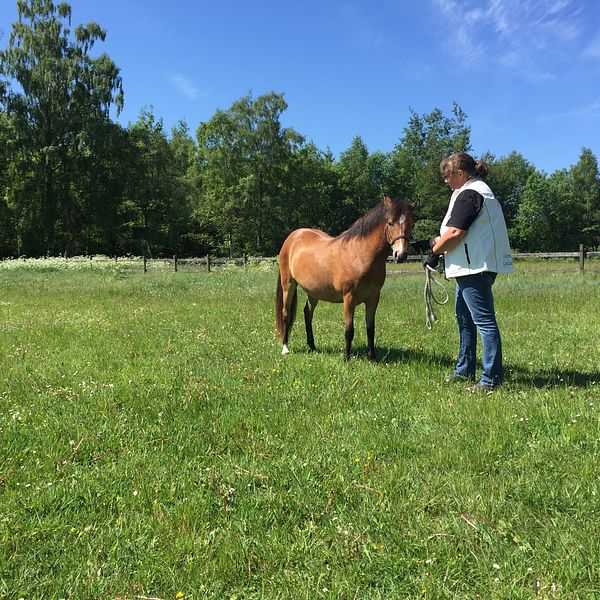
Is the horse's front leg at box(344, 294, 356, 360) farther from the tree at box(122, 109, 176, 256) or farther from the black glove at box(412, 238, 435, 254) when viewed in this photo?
the tree at box(122, 109, 176, 256)

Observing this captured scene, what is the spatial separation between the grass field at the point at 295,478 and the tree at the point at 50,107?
41049mm

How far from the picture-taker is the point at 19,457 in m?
3.30

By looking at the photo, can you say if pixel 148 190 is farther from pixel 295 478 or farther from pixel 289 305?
pixel 295 478

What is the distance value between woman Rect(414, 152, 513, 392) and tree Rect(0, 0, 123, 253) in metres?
41.8

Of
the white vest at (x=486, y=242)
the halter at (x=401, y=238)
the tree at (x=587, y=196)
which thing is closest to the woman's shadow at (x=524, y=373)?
the white vest at (x=486, y=242)

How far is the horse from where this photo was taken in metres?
5.43

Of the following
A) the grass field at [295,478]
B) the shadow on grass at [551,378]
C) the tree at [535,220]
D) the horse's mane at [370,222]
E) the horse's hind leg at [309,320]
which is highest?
the tree at [535,220]

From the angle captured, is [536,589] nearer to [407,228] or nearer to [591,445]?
[591,445]

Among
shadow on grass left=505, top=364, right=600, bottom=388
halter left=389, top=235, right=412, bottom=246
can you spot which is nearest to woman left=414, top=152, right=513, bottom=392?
halter left=389, top=235, right=412, bottom=246

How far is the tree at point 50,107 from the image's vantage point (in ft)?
128

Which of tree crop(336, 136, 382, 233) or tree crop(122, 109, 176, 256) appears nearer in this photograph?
tree crop(122, 109, 176, 256)

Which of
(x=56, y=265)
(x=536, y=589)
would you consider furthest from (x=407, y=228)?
→ (x=56, y=265)

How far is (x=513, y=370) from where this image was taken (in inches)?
225

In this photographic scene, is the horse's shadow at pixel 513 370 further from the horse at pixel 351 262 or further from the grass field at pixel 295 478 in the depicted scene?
the horse at pixel 351 262
